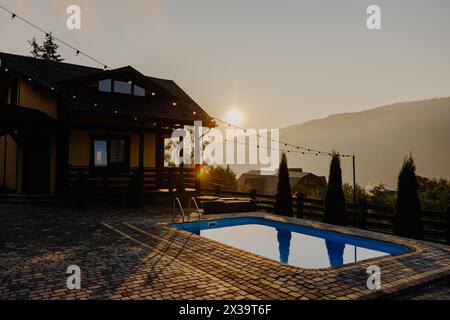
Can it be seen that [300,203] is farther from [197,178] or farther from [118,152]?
[118,152]

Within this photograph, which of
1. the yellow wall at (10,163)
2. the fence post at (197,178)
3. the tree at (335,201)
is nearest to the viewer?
the tree at (335,201)

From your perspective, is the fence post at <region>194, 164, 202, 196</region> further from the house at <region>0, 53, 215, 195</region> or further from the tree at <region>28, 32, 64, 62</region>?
the tree at <region>28, 32, 64, 62</region>

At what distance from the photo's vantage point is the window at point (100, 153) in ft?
56.6

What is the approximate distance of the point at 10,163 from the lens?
18.2m

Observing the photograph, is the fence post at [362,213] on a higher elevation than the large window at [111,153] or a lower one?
lower

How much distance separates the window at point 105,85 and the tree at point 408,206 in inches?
550

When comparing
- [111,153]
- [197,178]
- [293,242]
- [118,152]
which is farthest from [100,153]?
[293,242]

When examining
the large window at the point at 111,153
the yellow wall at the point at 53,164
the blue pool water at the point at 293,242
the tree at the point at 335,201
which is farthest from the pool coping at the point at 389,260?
the yellow wall at the point at 53,164
